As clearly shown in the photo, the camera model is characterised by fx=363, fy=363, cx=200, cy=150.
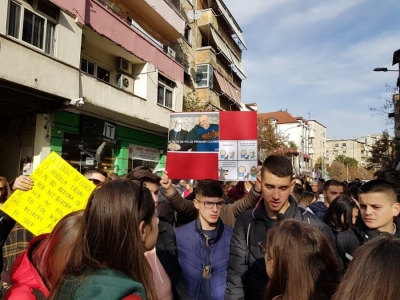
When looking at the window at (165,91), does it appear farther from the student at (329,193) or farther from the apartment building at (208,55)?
the student at (329,193)

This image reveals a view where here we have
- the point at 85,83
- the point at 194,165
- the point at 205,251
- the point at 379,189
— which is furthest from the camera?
the point at 85,83

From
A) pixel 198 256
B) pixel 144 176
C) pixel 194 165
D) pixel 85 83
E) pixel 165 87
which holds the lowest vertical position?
pixel 198 256

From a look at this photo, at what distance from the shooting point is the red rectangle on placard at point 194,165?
17.5ft

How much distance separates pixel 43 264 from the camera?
6.21 ft

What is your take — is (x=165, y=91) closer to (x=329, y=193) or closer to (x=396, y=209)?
(x=329, y=193)

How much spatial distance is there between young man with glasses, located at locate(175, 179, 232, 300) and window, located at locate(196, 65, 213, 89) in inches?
707

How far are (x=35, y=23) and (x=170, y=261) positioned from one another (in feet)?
31.0

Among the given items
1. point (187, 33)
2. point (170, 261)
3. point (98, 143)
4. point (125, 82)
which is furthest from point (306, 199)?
point (187, 33)

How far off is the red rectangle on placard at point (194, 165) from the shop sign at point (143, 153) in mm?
10265

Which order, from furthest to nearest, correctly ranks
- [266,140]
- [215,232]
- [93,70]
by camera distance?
[266,140]
[93,70]
[215,232]

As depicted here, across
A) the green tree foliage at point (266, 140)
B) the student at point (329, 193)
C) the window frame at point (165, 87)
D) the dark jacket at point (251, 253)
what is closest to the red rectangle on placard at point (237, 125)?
the student at point (329, 193)

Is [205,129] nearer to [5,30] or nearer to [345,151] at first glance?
[5,30]

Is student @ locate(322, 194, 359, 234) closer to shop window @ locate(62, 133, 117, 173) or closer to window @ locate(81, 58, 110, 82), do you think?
shop window @ locate(62, 133, 117, 173)

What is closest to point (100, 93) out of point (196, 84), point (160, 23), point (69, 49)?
point (69, 49)
